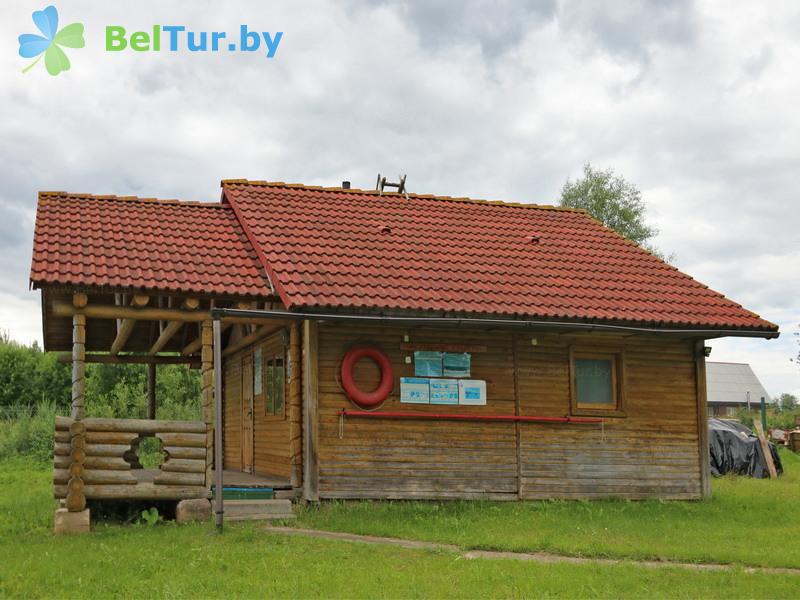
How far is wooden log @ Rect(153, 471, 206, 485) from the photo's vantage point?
12.1 metres

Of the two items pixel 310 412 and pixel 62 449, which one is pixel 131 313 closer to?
pixel 62 449

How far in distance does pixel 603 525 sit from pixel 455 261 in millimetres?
5279

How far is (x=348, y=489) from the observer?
44.6ft

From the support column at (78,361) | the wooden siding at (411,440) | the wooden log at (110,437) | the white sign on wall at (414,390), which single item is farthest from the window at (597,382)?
the support column at (78,361)

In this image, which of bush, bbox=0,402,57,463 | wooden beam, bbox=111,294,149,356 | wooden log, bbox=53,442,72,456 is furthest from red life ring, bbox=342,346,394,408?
bush, bbox=0,402,57,463

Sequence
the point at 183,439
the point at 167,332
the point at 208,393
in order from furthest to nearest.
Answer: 1. the point at 167,332
2. the point at 208,393
3. the point at 183,439

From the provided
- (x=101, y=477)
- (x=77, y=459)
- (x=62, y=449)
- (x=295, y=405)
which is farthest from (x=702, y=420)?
(x=62, y=449)

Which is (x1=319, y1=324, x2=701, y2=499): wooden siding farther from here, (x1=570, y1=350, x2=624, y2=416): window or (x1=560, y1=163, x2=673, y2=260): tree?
(x1=560, y1=163, x2=673, y2=260): tree

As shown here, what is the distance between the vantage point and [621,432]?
15.2m

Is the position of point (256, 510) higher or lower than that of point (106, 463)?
lower

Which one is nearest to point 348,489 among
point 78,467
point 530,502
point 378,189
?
point 530,502

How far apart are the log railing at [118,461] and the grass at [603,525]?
1.64 metres

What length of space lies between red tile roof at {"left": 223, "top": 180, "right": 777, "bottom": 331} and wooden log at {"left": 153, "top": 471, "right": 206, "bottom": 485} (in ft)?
8.51

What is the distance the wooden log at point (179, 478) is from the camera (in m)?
12.1
